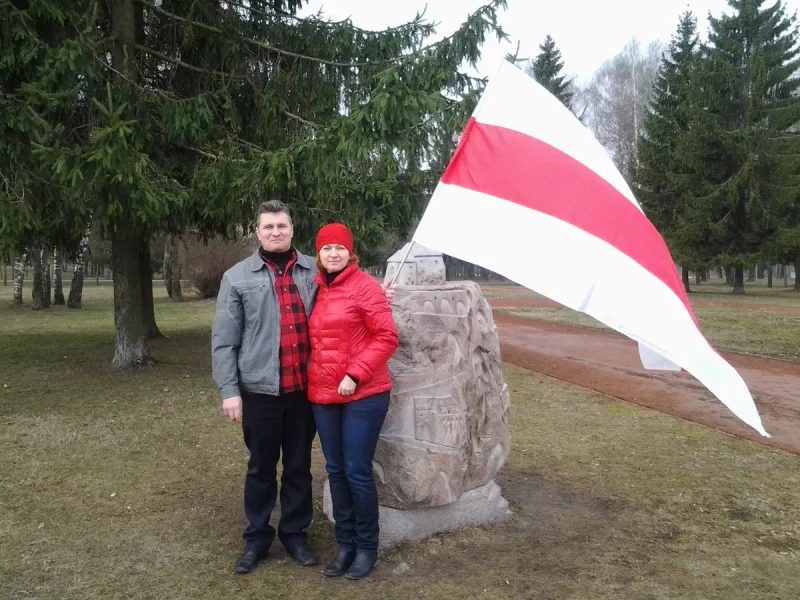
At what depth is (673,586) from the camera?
359 centimetres

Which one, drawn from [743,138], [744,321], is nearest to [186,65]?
[744,321]

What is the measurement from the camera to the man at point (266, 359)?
3502 mm

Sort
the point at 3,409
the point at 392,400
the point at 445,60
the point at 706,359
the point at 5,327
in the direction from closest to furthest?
the point at 706,359, the point at 392,400, the point at 3,409, the point at 445,60, the point at 5,327

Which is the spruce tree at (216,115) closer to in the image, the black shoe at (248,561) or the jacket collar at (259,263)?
the jacket collar at (259,263)

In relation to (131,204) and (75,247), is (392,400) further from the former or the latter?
(75,247)

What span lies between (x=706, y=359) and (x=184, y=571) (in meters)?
2.94

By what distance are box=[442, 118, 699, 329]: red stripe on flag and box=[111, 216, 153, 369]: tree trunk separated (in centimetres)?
717

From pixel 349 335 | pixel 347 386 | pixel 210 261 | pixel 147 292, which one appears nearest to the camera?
pixel 347 386

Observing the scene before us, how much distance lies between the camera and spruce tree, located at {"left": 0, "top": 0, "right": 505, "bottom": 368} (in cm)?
753

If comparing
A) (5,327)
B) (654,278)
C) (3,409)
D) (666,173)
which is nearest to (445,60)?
(654,278)

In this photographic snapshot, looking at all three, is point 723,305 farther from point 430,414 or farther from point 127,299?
point 430,414

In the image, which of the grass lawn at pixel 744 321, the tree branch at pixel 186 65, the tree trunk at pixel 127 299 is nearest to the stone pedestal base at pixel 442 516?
the tree trunk at pixel 127 299

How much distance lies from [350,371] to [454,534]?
4.91ft

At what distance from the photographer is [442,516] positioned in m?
4.18
